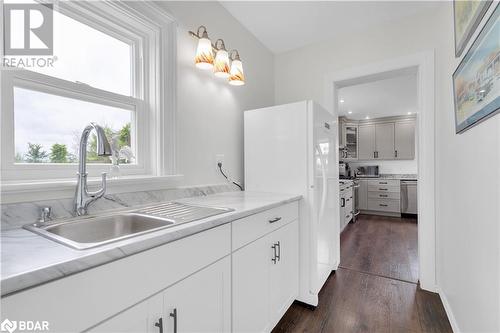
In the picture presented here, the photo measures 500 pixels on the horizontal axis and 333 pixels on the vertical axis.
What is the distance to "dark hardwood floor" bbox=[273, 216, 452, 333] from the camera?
1603 millimetres

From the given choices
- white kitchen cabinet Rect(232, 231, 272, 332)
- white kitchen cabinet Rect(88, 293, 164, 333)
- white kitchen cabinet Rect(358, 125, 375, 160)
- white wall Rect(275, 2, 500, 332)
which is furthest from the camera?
white kitchen cabinet Rect(358, 125, 375, 160)

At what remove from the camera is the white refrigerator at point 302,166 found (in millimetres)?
1771

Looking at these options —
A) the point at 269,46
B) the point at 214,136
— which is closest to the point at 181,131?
the point at 214,136

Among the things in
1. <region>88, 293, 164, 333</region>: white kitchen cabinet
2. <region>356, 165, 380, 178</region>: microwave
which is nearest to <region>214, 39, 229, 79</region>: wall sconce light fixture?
<region>88, 293, 164, 333</region>: white kitchen cabinet

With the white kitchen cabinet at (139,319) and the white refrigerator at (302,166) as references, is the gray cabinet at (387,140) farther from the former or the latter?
the white kitchen cabinet at (139,319)

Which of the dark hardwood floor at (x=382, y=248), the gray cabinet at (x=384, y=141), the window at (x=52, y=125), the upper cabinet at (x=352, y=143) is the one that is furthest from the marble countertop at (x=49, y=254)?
the gray cabinet at (x=384, y=141)

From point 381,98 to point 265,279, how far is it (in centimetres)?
419

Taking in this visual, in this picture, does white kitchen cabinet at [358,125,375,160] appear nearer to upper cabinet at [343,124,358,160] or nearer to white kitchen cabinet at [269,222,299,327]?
upper cabinet at [343,124,358,160]

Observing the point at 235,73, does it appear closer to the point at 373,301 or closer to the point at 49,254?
the point at 49,254

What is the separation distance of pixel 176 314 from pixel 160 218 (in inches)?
15.9

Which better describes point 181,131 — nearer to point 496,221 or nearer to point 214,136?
point 214,136

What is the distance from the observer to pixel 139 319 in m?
0.72

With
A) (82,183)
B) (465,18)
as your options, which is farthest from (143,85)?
(465,18)

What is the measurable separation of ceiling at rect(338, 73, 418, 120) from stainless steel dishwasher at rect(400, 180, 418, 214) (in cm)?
162
